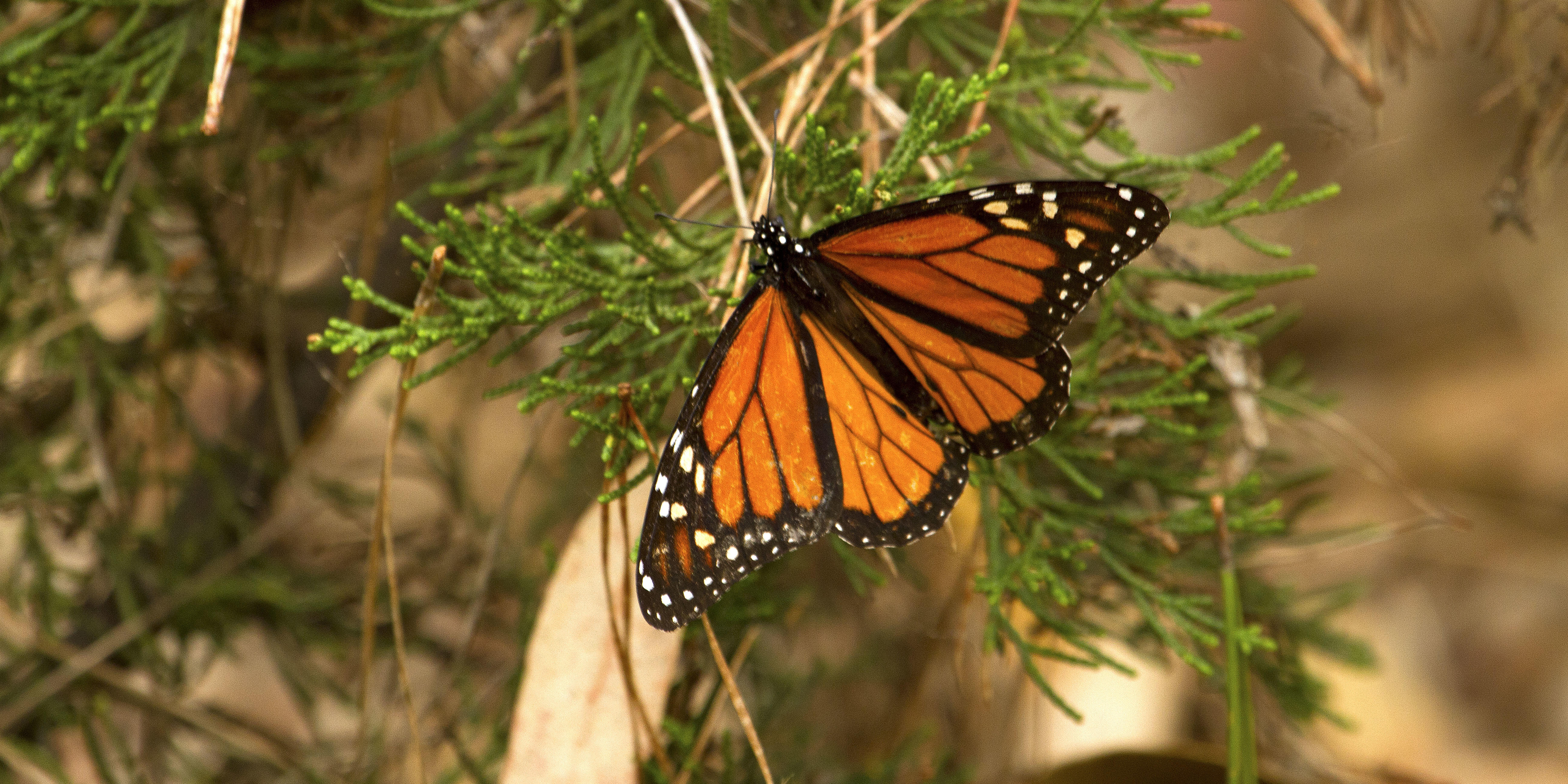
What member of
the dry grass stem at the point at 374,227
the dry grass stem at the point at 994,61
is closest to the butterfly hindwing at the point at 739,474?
the dry grass stem at the point at 994,61

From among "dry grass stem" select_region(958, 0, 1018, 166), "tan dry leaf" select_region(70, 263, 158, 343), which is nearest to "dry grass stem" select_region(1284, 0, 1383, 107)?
"dry grass stem" select_region(958, 0, 1018, 166)

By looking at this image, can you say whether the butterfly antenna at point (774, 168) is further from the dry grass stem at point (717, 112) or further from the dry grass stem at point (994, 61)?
the dry grass stem at point (994, 61)

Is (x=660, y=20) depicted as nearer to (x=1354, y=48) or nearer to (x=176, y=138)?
(x=176, y=138)

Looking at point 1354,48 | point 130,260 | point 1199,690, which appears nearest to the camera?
point 1354,48

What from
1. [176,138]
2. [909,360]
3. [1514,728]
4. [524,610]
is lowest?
[1514,728]

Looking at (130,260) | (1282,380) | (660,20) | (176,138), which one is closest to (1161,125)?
(1282,380)

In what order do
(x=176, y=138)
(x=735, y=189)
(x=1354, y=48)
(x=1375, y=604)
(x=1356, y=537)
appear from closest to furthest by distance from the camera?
(x=735, y=189), (x=1354, y=48), (x=1356, y=537), (x=176, y=138), (x=1375, y=604)

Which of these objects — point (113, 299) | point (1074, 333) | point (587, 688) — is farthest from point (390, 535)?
point (1074, 333)
